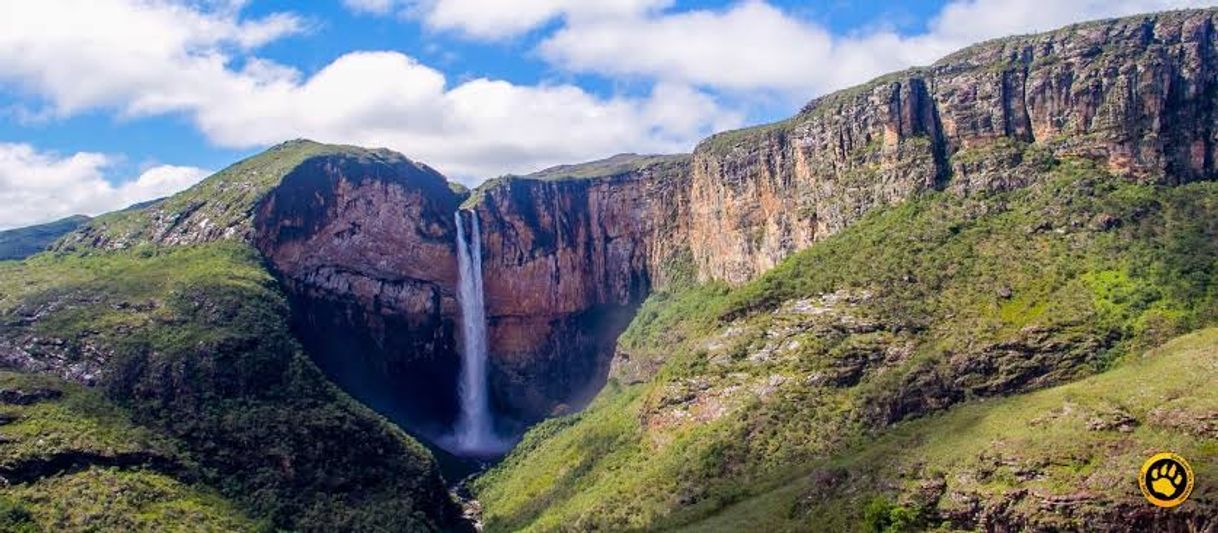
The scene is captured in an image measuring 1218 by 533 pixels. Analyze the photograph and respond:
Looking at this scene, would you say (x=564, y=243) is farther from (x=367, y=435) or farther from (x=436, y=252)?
(x=367, y=435)

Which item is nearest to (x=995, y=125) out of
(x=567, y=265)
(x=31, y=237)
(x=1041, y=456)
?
(x=1041, y=456)

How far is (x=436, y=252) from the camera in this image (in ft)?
400

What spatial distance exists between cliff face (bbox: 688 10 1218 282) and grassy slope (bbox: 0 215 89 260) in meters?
90.5

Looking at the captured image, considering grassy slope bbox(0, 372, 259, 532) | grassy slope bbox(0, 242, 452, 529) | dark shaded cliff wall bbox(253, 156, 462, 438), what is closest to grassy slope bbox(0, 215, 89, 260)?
dark shaded cliff wall bbox(253, 156, 462, 438)

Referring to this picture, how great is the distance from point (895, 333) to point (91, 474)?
5494 centimetres

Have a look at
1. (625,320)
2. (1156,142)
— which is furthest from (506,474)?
(1156,142)

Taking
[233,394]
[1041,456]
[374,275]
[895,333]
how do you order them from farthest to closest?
1. [374,275]
2. [233,394]
3. [895,333]
4. [1041,456]

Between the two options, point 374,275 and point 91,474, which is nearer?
point 91,474

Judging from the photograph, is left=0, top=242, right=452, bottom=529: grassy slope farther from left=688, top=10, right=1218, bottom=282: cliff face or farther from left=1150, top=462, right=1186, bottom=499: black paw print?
left=1150, top=462, right=1186, bottom=499: black paw print

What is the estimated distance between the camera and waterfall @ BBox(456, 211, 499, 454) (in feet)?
395

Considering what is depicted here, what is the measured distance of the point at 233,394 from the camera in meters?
81.1

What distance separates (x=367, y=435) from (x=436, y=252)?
40.7 m

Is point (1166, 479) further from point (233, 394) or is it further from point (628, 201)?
point (628, 201)

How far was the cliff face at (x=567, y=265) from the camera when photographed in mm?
123312
